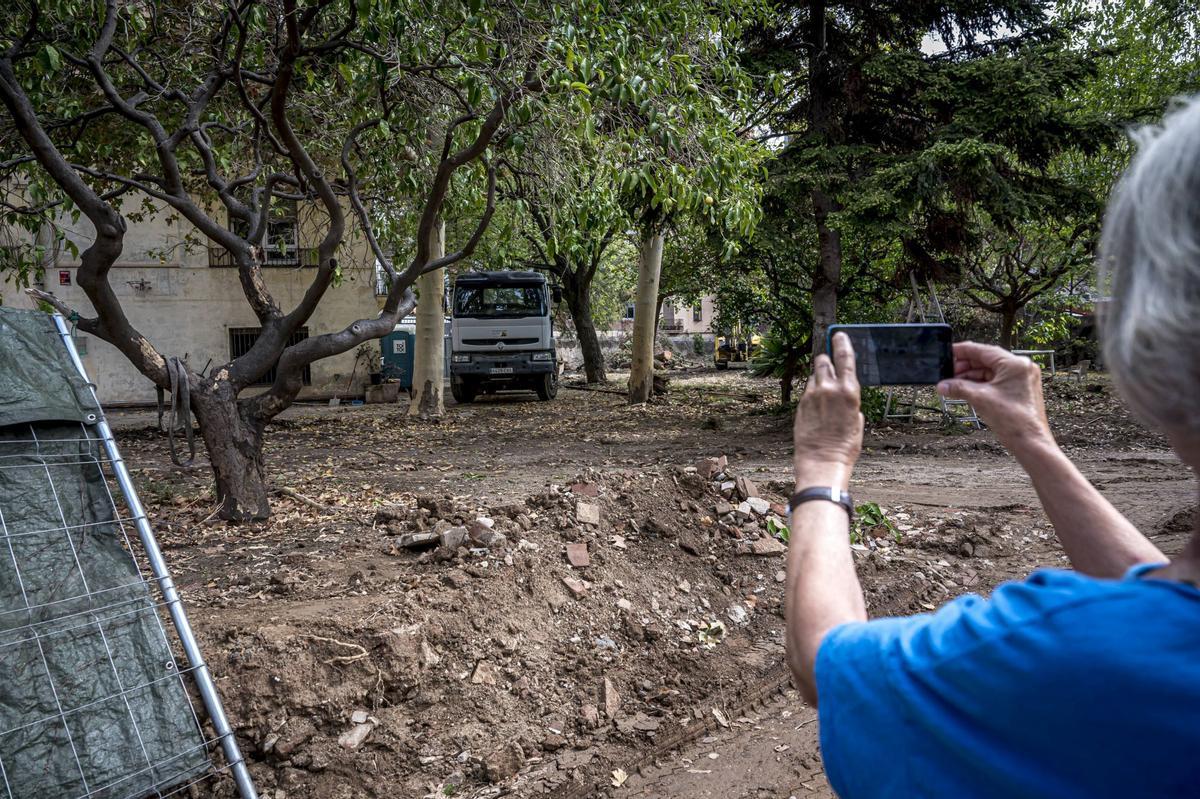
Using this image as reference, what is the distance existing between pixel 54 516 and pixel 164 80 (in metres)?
7.30

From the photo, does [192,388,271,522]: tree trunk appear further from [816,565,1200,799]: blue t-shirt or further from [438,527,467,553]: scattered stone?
[816,565,1200,799]: blue t-shirt

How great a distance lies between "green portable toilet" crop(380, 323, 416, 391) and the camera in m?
21.6

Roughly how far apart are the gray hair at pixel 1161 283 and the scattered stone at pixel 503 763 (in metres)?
3.30

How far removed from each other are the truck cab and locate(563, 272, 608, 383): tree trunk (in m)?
3.07

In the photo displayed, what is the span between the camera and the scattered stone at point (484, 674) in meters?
4.06

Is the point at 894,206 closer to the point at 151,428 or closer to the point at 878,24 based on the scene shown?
the point at 878,24

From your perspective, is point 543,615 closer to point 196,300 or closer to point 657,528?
point 657,528

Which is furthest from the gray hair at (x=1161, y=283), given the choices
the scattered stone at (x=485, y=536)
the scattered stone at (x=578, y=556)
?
the scattered stone at (x=485, y=536)

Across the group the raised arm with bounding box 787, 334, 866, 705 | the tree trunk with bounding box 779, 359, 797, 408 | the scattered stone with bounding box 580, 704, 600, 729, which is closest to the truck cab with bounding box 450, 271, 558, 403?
the tree trunk with bounding box 779, 359, 797, 408

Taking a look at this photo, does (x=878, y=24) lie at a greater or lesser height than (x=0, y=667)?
greater

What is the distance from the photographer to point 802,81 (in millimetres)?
12344

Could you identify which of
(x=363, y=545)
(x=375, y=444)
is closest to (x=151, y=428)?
(x=375, y=444)

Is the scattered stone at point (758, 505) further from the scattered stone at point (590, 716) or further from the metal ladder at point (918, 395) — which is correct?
the metal ladder at point (918, 395)

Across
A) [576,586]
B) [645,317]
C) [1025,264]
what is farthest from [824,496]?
[1025,264]
